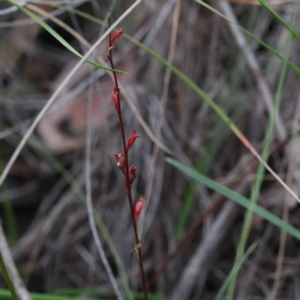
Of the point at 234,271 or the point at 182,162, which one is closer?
the point at 234,271

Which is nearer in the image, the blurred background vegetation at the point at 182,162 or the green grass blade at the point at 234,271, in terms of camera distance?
the green grass blade at the point at 234,271

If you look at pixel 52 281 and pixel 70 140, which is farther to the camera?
pixel 70 140

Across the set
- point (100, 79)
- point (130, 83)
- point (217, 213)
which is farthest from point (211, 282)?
point (100, 79)

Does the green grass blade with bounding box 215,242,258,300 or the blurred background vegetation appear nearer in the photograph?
the green grass blade with bounding box 215,242,258,300

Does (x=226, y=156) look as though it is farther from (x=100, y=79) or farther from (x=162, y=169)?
(x=100, y=79)

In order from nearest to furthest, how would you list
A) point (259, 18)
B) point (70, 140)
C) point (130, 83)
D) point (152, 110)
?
point (259, 18), point (152, 110), point (130, 83), point (70, 140)

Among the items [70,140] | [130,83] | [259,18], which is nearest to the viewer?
[259,18]

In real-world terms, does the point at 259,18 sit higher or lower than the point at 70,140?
higher

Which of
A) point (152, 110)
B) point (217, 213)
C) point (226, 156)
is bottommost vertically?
point (217, 213)
